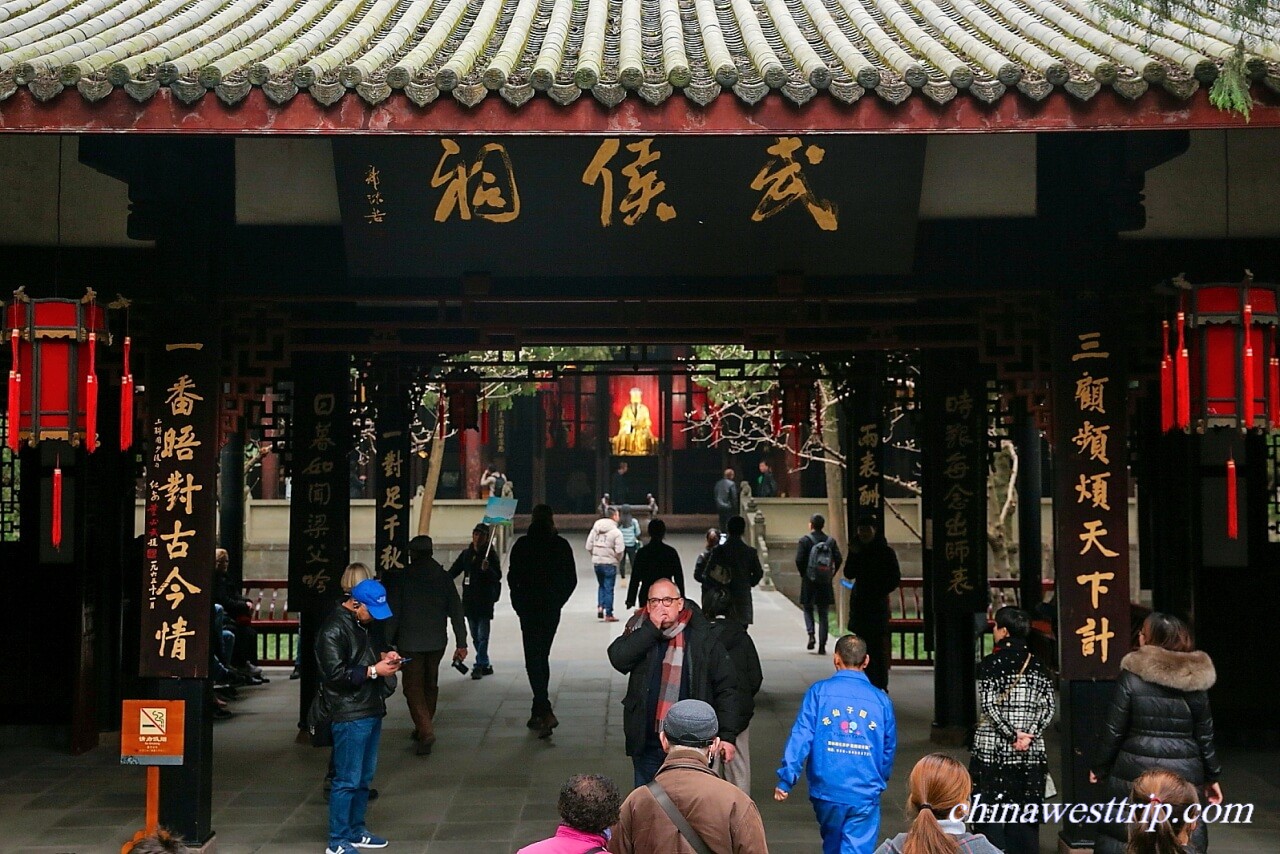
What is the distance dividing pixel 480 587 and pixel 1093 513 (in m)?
7.93

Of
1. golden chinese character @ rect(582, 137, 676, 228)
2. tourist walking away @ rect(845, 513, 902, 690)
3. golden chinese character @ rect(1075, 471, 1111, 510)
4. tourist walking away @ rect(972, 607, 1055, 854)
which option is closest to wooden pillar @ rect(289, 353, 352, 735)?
golden chinese character @ rect(582, 137, 676, 228)

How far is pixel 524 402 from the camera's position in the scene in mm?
A: 34062

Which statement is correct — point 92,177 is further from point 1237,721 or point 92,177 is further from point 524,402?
point 524,402

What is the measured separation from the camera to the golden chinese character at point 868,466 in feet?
42.9

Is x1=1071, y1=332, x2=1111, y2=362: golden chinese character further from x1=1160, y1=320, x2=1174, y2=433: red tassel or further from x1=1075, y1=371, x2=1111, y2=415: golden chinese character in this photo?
x1=1160, y1=320, x2=1174, y2=433: red tassel

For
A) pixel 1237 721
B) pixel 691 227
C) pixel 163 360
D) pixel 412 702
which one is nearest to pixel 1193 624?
pixel 1237 721

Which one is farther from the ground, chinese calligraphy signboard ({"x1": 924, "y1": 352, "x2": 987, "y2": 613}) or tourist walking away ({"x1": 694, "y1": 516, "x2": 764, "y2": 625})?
chinese calligraphy signboard ({"x1": 924, "y1": 352, "x2": 987, "y2": 613})

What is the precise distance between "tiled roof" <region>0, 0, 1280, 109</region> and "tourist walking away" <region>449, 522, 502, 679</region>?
619 centimetres

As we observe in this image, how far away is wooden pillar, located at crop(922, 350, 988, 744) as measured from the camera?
1073cm

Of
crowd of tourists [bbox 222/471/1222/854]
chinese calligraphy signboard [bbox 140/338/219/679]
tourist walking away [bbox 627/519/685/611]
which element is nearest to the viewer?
crowd of tourists [bbox 222/471/1222/854]

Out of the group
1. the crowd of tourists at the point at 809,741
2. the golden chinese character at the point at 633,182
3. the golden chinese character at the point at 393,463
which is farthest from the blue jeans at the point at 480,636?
the golden chinese character at the point at 633,182

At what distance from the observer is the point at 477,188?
24.2 ft

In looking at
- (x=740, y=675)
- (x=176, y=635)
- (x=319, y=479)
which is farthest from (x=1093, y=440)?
(x=319, y=479)

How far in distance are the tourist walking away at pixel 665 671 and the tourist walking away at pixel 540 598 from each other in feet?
13.8
